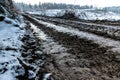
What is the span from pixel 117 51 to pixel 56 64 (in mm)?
2501

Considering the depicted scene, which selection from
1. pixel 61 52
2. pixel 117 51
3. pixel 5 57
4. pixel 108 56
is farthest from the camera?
pixel 61 52

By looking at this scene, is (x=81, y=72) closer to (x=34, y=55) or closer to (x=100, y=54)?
(x=100, y=54)

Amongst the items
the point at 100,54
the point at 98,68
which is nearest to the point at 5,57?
the point at 98,68

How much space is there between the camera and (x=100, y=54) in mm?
6477

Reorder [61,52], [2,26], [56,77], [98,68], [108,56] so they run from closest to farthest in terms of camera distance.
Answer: [56,77] → [98,68] → [108,56] → [61,52] → [2,26]

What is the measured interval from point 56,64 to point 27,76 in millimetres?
1378

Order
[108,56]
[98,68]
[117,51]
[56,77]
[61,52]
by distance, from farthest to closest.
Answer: [61,52] < [117,51] < [108,56] < [98,68] < [56,77]

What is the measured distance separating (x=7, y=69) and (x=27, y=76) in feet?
2.22

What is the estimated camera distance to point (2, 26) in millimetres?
12352

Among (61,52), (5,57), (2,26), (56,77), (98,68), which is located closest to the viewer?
(56,77)

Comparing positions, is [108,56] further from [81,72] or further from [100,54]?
[81,72]

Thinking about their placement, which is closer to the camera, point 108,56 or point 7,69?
point 7,69

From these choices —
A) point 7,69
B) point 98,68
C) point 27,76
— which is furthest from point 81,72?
point 7,69

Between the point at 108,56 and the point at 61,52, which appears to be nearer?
the point at 108,56
